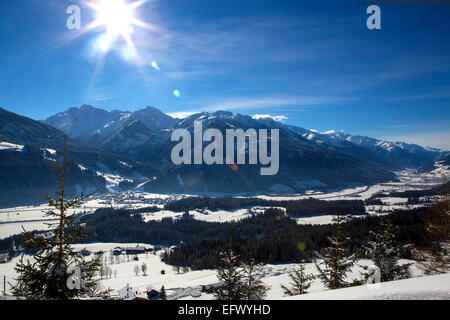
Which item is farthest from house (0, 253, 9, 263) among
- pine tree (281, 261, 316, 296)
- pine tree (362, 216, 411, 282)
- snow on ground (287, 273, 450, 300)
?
snow on ground (287, 273, 450, 300)

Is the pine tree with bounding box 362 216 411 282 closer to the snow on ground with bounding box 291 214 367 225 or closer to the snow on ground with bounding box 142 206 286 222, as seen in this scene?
the snow on ground with bounding box 291 214 367 225

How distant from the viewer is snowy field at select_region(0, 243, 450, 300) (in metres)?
3.03

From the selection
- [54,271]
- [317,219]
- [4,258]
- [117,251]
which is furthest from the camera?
[317,219]

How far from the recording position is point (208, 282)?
54188 mm

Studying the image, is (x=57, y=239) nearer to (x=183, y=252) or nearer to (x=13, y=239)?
(x=183, y=252)

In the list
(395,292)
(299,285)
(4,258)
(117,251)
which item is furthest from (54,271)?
(4,258)

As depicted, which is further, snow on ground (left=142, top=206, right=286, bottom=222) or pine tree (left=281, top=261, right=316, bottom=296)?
snow on ground (left=142, top=206, right=286, bottom=222)

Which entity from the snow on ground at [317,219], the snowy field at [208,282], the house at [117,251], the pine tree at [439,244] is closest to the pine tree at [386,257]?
the pine tree at [439,244]

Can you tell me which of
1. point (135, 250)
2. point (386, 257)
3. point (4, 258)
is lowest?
point (135, 250)

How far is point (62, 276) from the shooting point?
7.33 m

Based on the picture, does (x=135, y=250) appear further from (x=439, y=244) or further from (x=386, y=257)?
(x=439, y=244)

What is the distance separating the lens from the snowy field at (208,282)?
3031 mm
